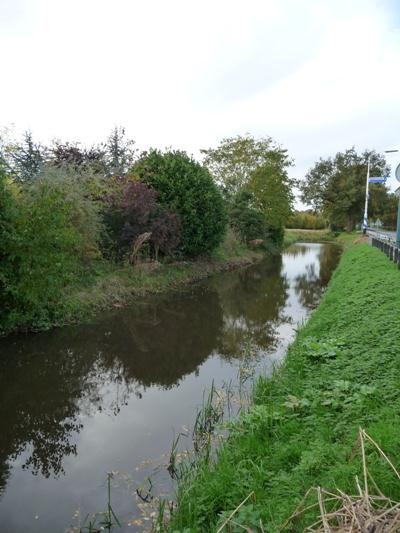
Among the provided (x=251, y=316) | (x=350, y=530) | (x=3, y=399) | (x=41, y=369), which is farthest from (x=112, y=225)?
(x=350, y=530)

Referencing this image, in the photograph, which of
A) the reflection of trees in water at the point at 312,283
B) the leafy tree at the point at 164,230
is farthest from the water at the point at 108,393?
the leafy tree at the point at 164,230

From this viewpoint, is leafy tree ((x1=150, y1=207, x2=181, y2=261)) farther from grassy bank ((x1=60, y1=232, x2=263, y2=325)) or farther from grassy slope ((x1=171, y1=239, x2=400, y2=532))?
grassy slope ((x1=171, y1=239, x2=400, y2=532))

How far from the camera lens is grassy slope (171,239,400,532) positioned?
317cm

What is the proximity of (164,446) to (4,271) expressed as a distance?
5573 mm

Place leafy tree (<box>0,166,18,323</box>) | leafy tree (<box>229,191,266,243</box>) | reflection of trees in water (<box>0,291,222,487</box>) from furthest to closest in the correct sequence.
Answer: leafy tree (<box>229,191,266,243</box>) → leafy tree (<box>0,166,18,323</box>) → reflection of trees in water (<box>0,291,222,487</box>)

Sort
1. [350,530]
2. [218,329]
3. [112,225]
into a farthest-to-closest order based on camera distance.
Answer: [112,225] → [218,329] → [350,530]

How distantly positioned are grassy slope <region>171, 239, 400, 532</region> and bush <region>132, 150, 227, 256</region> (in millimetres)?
13060

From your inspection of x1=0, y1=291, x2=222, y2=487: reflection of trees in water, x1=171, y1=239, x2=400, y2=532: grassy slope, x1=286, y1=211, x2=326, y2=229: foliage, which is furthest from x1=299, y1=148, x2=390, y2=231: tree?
x1=171, y1=239, x2=400, y2=532: grassy slope

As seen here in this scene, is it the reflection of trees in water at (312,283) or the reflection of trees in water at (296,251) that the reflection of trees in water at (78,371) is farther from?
the reflection of trees in water at (296,251)

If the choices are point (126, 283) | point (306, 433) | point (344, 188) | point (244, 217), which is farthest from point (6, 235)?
point (344, 188)

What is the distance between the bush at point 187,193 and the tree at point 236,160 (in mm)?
13970

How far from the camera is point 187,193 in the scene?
745 inches

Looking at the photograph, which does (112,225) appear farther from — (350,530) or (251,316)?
(350,530)

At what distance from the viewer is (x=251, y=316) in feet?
43.2
